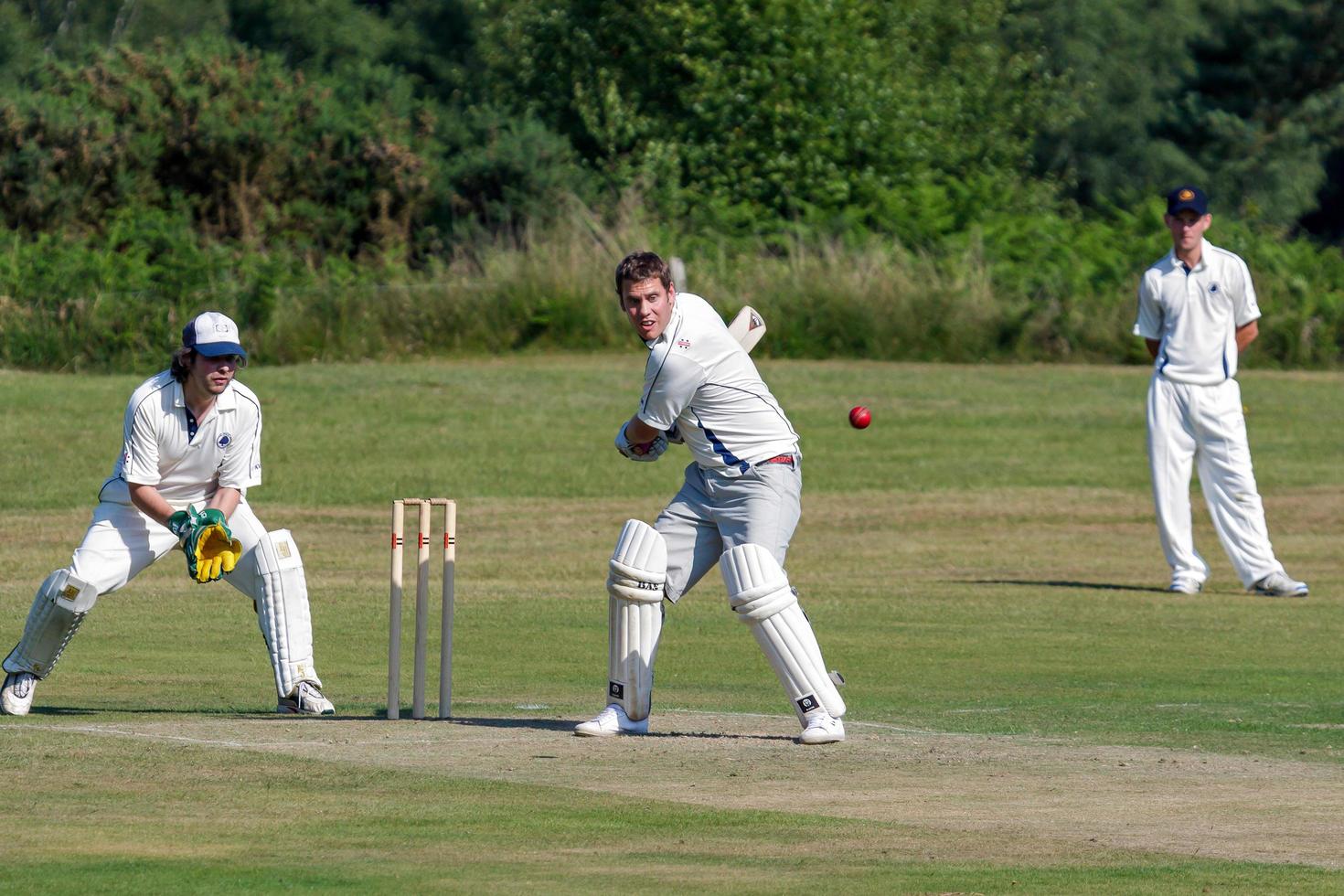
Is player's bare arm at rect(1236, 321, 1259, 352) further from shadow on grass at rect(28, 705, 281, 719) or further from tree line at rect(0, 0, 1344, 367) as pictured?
tree line at rect(0, 0, 1344, 367)

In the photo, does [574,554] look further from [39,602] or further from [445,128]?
[445,128]

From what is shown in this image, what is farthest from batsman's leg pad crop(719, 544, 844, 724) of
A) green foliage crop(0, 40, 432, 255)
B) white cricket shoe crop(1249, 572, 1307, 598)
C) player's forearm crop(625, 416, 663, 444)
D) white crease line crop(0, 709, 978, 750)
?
green foliage crop(0, 40, 432, 255)

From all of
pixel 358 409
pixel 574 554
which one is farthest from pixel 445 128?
pixel 574 554

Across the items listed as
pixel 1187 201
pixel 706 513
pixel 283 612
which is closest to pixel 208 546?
pixel 283 612

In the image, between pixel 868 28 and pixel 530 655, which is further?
pixel 868 28

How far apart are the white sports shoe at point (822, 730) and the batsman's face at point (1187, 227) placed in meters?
6.92

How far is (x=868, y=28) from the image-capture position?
3838cm

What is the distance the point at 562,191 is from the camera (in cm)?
3008

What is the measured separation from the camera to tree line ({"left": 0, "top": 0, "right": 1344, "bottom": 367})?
26.5 metres

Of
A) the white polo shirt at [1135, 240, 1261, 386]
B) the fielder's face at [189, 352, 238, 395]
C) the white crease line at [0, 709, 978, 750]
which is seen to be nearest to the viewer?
the white crease line at [0, 709, 978, 750]

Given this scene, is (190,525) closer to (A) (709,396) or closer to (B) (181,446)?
(B) (181,446)

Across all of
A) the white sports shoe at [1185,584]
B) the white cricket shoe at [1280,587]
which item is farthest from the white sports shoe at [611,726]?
the white cricket shoe at [1280,587]

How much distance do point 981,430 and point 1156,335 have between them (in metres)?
8.71

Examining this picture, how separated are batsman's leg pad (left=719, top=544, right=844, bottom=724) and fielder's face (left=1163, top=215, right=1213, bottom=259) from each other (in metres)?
6.89
